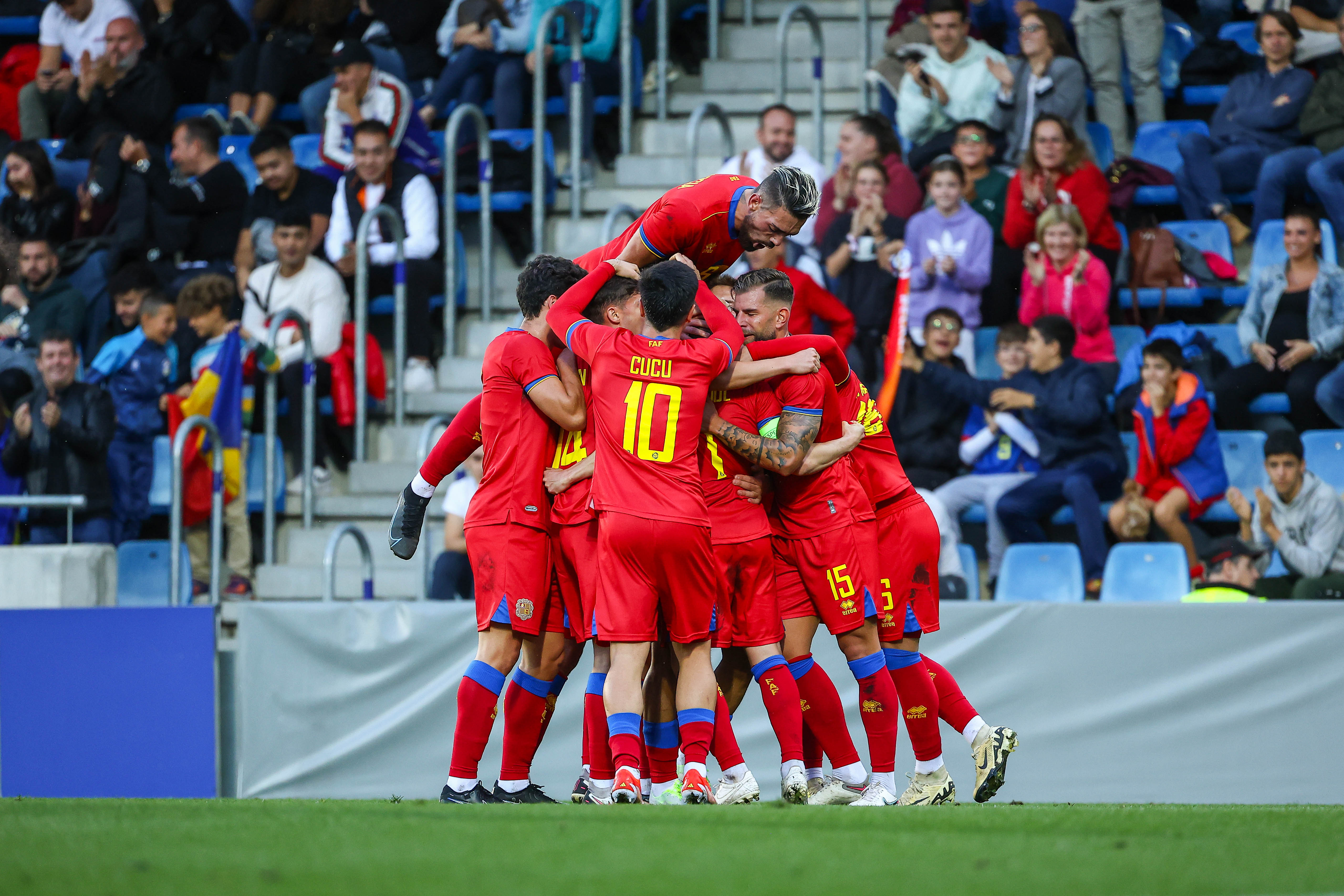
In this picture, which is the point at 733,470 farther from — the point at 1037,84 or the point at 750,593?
the point at 1037,84

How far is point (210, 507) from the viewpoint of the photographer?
9555 millimetres

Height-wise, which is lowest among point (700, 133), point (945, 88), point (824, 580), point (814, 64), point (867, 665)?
point (867, 665)

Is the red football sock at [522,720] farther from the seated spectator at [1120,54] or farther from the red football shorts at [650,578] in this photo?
the seated spectator at [1120,54]

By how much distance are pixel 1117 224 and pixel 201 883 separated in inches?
340

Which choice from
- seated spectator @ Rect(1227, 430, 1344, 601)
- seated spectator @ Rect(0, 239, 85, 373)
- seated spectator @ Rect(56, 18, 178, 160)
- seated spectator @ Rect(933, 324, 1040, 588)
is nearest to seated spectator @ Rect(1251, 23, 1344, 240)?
seated spectator @ Rect(933, 324, 1040, 588)

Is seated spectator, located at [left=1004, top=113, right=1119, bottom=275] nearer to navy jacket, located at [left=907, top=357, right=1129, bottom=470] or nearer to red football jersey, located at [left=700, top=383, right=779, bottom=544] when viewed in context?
navy jacket, located at [left=907, top=357, right=1129, bottom=470]

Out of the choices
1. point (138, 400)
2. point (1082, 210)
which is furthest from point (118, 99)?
point (1082, 210)

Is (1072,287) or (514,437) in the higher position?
(1072,287)

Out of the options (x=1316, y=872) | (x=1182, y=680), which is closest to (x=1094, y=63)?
(x=1182, y=680)

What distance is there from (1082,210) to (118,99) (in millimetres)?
7937

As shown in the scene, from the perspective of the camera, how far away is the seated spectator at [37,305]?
1077cm

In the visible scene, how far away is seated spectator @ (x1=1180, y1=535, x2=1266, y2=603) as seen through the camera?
828 centimetres

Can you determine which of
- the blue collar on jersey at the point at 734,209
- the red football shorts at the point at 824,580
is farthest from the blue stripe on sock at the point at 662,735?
the blue collar on jersey at the point at 734,209

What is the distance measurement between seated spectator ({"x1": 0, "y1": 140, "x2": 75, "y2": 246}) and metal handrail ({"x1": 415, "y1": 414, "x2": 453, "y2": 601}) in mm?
4189
